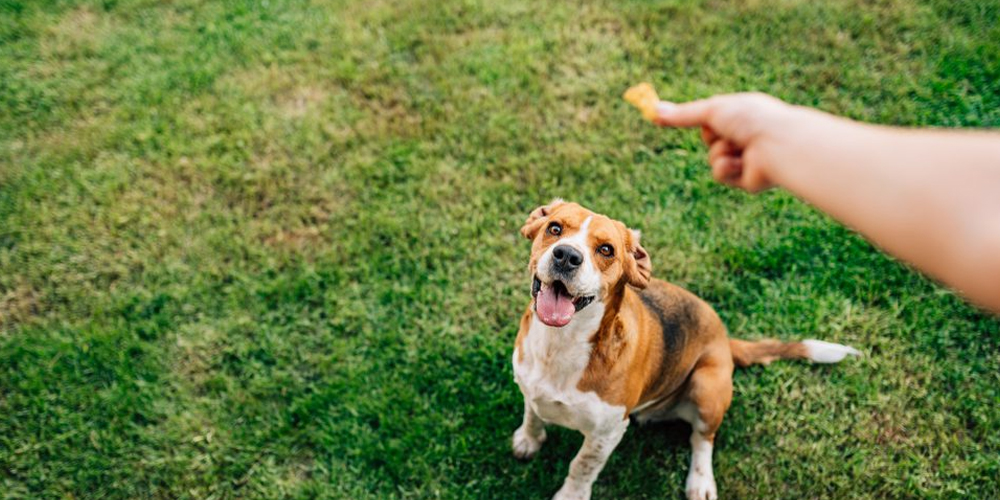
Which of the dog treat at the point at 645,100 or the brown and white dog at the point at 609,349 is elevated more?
the dog treat at the point at 645,100

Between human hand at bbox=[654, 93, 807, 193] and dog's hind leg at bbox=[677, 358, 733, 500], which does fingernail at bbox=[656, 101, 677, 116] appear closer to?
human hand at bbox=[654, 93, 807, 193]

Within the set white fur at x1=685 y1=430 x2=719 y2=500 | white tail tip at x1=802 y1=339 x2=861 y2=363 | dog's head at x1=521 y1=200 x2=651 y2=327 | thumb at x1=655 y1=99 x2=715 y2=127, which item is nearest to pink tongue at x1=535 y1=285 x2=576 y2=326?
dog's head at x1=521 y1=200 x2=651 y2=327

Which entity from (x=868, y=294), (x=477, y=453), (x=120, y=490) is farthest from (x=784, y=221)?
(x=120, y=490)

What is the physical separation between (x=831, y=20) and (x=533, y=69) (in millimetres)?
2722

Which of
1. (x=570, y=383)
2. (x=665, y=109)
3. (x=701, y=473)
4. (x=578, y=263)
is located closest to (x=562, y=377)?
(x=570, y=383)

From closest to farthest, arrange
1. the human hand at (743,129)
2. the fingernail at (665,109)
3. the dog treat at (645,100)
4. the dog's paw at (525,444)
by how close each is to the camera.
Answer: the human hand at (743,129) < the fingernail at (665,109) < the dog treat at (645,100) < the dog's paw at (525,444)

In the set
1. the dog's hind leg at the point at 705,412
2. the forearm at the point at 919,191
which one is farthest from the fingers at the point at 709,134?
the dog's hind leg at the point at 705,412

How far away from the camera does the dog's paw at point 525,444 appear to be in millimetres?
4016

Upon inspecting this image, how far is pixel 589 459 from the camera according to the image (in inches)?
138

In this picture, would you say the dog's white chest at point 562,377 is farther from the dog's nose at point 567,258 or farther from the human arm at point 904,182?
the human arm at point 904,182

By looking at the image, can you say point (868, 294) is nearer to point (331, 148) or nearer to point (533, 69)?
point (533, 69)

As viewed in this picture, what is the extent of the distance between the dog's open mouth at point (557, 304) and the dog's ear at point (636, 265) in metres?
0.23

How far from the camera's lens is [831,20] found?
590 centimetres

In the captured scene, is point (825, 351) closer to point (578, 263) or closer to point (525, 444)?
point (525, 444)
